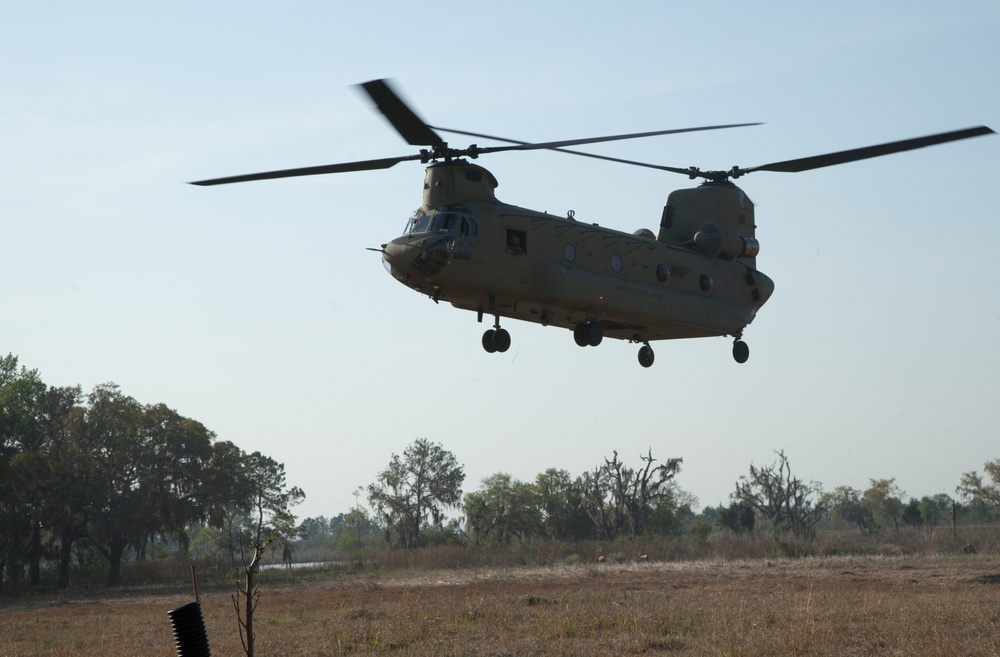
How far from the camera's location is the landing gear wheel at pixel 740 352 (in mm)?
26297

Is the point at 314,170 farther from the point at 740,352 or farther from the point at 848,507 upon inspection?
the point at 848,507

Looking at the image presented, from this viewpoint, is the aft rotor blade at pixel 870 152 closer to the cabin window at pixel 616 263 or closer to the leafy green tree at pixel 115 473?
the cabin window at pixel 616 263

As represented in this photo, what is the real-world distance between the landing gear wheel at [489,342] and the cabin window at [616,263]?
116 inches

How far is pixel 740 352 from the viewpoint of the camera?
26.3m

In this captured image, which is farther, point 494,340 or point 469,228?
point 494,340

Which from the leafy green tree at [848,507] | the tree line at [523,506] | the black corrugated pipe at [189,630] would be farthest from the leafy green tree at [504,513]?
the black corrugated pipe at [189,630]

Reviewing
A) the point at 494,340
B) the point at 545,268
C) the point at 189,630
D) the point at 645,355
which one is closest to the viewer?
the point at 189,630

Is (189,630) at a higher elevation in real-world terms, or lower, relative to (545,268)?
lower

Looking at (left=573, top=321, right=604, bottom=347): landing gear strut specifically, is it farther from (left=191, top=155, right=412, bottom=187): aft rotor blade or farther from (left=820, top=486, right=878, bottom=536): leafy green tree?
(left=820, top=486, right=878, bottom=536): leafy green tree

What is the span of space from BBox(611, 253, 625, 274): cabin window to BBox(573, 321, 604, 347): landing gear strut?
1.26 metres

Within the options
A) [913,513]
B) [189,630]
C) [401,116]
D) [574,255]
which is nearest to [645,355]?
[574,255]

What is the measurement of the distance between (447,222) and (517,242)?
62.4 inches

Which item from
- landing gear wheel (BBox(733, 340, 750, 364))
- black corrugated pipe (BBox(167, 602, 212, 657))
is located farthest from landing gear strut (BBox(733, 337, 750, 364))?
black corrugated pipe (BBox(167, 602, 212, 657))

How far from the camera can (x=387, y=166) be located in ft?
68.7
